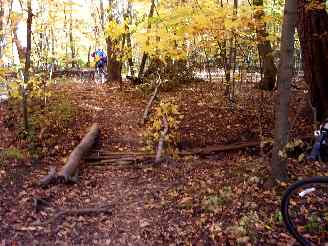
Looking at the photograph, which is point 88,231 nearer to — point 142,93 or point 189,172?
point 189,172

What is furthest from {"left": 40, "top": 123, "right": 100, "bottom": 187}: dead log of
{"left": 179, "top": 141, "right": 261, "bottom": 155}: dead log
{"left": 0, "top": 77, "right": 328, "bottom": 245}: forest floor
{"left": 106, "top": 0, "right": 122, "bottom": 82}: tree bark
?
{"left": 106, "top": 0, "right": 122, "bottom": 82}: tree bark

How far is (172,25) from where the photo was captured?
485 inches

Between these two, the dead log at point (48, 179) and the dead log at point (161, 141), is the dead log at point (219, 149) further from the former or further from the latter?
the dead log at point (48, 179)

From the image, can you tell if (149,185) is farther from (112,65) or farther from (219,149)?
(112,65)

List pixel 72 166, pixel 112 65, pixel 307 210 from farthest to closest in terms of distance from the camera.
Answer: pixel 112 65 → pixel 72 166 → pixel 307 210

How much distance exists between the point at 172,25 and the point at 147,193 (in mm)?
6776

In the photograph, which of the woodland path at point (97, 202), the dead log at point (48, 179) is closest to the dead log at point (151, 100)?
the woodland path at point (97, 202)

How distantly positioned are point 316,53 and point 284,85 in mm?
4020

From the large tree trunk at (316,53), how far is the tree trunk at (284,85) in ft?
11.5

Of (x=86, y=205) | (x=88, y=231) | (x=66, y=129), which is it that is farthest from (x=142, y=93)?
(x=88, y=231)

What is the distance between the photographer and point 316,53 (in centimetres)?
941

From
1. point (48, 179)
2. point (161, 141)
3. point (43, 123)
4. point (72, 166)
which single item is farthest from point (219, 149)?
point (43, 123)

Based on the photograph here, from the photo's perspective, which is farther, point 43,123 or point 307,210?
point 43,123

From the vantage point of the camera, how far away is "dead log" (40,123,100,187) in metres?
7.77
